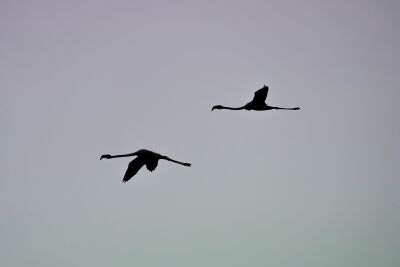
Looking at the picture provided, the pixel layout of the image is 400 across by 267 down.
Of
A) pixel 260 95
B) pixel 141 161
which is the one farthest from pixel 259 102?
pixel 141 161

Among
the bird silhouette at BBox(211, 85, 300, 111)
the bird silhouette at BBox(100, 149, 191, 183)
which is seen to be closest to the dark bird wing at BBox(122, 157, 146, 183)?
the bird silhouette at BBox(100, 149, 191, 183)

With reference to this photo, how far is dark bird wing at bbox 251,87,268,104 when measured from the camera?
184 ft

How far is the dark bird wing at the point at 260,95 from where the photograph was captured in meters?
56.1

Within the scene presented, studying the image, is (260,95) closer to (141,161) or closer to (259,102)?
(259,102)

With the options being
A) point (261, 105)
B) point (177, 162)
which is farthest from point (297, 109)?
point (177, 162)

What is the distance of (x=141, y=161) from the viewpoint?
48750 mm

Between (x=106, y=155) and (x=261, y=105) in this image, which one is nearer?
(x=106, y=155)

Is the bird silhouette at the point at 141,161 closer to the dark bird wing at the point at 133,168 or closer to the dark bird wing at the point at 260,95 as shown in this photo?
the dark bird wing at the point at 133,168

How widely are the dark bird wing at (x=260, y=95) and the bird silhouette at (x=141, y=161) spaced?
10563mm

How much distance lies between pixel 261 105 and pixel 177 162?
38.3 ft

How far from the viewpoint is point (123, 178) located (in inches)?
1923

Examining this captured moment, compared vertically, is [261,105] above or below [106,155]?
above

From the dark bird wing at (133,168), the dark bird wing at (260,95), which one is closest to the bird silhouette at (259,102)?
the dark bird wing at (260,95)

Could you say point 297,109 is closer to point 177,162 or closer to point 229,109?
point 229,109
